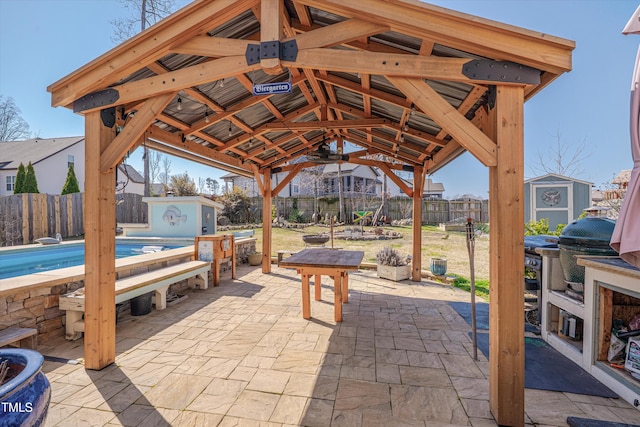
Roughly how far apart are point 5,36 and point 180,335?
14.7 meters

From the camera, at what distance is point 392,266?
19.9ft

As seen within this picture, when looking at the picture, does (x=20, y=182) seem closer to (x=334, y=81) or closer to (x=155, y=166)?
(x=334, y=81)

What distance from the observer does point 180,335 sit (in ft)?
11.2

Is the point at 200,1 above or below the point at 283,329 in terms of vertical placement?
above

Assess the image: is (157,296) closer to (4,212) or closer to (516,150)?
(516,150)

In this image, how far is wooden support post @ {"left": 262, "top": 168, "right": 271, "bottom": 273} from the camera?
21.7 feet

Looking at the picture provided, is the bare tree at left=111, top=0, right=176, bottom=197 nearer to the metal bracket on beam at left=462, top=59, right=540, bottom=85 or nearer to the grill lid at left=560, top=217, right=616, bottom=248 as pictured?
the metal bracket on beam at left=462, top=59, right=540, bottom=85

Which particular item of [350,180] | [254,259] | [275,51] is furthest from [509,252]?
[350,180]

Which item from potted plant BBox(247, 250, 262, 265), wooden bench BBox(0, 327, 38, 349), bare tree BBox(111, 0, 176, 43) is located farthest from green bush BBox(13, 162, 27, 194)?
wooden bench BBox(0, 327, 38, 349)

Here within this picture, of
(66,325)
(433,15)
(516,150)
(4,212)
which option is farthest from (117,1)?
(516,150)

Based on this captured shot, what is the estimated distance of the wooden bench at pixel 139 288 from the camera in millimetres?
3154

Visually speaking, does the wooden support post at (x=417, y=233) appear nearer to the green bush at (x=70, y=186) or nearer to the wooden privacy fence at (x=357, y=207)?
the wooden privacy fence at (x=357, y=207)

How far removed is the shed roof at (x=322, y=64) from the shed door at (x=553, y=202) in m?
9.31

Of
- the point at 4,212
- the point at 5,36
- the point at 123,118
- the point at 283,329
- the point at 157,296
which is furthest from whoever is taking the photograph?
the point at 5,36
